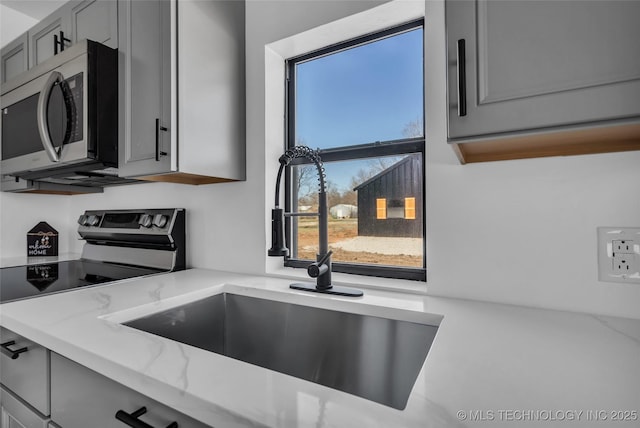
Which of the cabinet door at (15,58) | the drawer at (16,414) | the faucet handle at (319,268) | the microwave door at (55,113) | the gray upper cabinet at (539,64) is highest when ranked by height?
the cabinet door at (15,58)

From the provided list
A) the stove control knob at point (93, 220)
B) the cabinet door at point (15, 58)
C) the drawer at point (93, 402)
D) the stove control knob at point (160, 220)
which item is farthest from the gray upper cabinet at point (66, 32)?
the drawer at point (93, 402)

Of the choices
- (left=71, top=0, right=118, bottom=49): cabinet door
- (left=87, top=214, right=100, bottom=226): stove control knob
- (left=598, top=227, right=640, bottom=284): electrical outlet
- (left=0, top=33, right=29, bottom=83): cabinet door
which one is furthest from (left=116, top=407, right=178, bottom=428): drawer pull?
(left=0, top=33, right=29, bottom=83): cabinet door

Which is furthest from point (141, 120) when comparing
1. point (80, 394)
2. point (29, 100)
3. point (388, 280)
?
point (388, 280)

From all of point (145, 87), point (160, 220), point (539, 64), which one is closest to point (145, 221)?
point (160, 220)

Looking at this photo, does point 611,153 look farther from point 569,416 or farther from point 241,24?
point 241,24

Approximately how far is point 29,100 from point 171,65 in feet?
3.17

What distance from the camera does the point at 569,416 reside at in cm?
42

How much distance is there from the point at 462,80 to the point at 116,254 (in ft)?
6.13

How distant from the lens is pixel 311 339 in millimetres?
1022

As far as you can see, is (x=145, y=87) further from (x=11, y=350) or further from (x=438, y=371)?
(x=438, y=371)

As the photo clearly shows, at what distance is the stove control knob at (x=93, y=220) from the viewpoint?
1.89 metres

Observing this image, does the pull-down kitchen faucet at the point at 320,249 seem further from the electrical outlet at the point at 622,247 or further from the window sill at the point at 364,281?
the electrical outlet at the point at 622,247

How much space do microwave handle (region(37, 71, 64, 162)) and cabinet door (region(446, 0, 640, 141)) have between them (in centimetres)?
163

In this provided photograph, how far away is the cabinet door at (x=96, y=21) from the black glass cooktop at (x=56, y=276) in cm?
102
